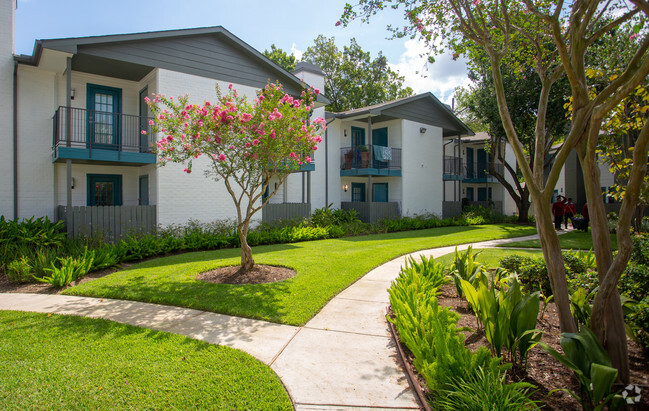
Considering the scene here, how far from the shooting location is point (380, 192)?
20641 millimetres

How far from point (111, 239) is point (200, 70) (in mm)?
6382

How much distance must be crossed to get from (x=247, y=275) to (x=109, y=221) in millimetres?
5766

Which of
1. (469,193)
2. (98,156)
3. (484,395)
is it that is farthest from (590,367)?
(469,193)

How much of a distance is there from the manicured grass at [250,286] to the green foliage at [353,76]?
27.3 m

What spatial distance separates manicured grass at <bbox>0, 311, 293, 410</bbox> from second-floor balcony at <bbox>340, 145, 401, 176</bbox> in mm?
14685

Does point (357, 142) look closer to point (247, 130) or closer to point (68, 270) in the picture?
point (247, 130)

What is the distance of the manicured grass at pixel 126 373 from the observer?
2930mm

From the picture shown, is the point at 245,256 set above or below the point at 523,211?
below

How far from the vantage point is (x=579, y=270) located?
6.28 metres

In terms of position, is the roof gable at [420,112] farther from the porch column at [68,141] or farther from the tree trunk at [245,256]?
the tree trunk at [245,256]

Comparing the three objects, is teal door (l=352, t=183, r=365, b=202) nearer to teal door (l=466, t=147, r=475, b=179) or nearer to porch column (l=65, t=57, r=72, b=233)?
teal door (l=466, t=147, r=475, b=179)

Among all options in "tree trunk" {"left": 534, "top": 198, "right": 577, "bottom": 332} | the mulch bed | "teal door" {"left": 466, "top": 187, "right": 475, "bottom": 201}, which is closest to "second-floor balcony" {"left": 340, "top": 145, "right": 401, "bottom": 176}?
"teal door" {"left": 466, "top": 187, "right": 475, "bottom": 201}

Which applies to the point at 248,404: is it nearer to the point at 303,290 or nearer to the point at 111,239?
Result: the point at 303,290

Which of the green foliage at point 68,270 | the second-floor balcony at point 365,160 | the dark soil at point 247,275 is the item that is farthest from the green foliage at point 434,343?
the second-floor balcony at point 365,160
